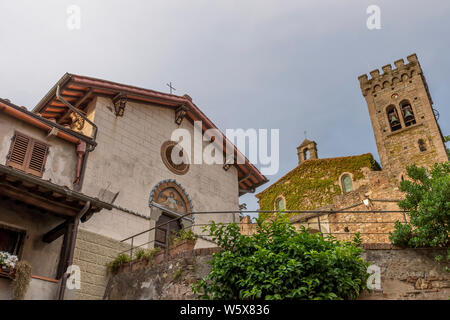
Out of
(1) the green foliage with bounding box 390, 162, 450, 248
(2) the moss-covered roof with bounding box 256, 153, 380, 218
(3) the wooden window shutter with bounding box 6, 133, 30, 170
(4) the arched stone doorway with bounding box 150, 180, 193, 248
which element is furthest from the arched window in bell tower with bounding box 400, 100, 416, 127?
(3) the wooden window shutter with bounding box 6, 133, 30, 170

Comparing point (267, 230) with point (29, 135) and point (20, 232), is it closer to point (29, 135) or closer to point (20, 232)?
point (20, 232)

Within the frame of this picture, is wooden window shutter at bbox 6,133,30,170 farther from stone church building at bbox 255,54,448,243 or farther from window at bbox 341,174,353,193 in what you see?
window at bbox 341,174,353,193

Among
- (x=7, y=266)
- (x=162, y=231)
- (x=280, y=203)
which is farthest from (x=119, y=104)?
(x=280, y=203)

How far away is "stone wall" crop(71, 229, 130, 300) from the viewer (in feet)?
33.9

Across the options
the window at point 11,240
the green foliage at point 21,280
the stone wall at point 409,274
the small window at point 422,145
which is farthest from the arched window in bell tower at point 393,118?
the green foliage at point 21,280

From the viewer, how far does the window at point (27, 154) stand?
10.6 meters

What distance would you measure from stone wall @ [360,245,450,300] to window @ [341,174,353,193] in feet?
59.2

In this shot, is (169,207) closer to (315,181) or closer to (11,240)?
(11,240)

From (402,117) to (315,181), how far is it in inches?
285

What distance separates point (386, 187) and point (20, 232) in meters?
19.0

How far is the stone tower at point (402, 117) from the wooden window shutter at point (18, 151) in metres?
21.4

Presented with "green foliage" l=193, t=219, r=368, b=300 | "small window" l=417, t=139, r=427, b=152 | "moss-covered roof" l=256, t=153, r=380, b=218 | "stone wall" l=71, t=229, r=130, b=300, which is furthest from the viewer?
"moss-covered roof" l=256, t=153, r=380, b=218

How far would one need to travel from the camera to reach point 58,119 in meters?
14.1
